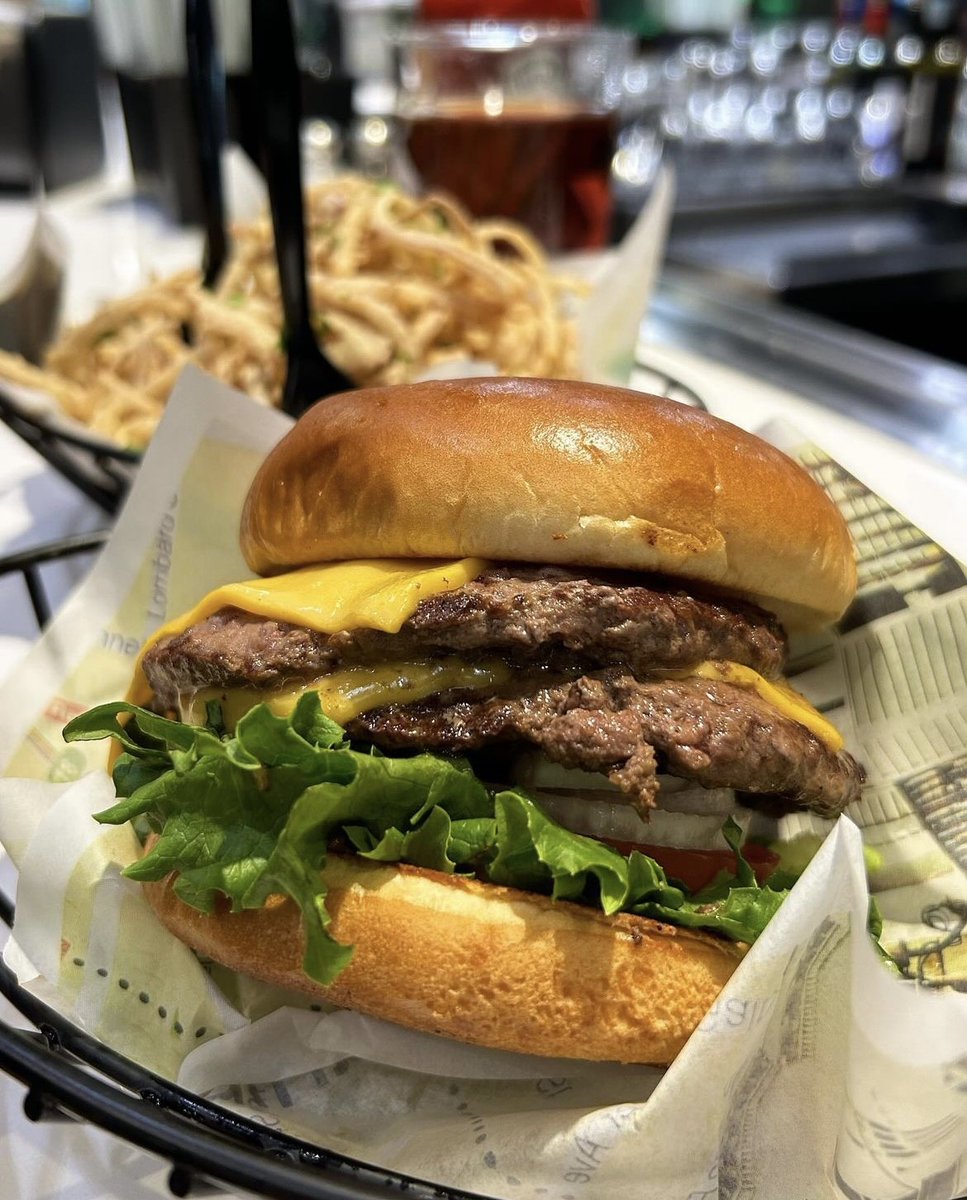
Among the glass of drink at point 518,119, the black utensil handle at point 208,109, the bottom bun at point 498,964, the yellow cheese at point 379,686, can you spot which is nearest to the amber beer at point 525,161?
the glass of drink at point 518,119

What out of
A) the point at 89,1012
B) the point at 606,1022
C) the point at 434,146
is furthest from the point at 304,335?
the point at 434,146

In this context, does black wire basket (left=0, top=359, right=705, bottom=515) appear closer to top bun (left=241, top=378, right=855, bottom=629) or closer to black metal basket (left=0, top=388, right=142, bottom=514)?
black metal basket (left=0, top=388, right=142, bottom=514)

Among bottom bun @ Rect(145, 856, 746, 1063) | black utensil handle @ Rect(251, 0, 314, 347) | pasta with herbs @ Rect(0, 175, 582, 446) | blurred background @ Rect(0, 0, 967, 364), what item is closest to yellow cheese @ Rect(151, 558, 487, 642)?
bottom bun @ Rect(145, 856, 746, 1063)

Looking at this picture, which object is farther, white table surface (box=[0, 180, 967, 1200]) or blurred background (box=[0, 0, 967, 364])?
blurred background (box=[0, 0, 967, 364])

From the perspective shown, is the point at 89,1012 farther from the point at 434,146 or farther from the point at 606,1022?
the point at 434,146

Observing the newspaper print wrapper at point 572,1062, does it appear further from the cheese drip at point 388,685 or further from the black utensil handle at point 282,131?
the black utensil handle at point 282,131

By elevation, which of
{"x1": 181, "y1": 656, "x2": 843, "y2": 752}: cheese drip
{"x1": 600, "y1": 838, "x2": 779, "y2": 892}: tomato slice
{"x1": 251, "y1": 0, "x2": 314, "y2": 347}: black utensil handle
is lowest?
{"x1": 600, "y1": 838, "x2": 779, "y2": 892}: tomato slice
